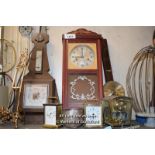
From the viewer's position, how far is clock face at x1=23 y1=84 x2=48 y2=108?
1346 mm

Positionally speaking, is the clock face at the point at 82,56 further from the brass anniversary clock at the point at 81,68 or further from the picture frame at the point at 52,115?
the picture frame at the point at 52,115

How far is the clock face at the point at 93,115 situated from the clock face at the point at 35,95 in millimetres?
261

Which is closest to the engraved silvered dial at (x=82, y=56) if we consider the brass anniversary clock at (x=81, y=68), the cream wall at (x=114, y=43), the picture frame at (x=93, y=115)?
the brass anniversary clock at (x=81, y=68)

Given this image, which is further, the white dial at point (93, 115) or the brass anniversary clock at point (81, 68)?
A: the brass anniversary clock at point (81, 68)

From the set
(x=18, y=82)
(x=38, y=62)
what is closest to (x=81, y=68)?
(x=38, y=62)

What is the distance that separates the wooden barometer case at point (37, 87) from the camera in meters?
1.34

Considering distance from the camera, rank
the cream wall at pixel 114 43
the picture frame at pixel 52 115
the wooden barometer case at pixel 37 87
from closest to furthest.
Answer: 1. the picture frame at pixel 52 115
2. the wooden barometer case at pixel 37 87
3. the cream wall at pixel 114 43

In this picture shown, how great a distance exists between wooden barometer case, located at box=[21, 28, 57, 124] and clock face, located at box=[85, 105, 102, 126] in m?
0.24

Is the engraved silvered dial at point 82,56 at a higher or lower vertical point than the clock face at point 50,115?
higher

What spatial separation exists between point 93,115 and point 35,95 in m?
0.34
